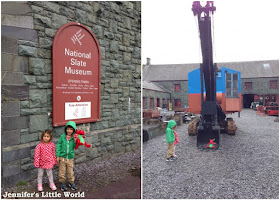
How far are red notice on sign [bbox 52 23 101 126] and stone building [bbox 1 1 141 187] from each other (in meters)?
0.14

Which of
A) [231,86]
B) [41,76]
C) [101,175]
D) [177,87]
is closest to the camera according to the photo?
[41,76]

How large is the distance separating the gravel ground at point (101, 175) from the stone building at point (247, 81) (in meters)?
22.9

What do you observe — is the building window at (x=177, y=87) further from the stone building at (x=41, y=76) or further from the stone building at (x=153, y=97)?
the stone building at (x=41, y=76)

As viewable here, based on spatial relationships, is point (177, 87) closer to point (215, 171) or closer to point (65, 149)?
point (215, 171)

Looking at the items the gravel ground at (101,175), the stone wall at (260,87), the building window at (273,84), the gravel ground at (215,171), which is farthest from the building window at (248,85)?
the gravel ground at (101,175)

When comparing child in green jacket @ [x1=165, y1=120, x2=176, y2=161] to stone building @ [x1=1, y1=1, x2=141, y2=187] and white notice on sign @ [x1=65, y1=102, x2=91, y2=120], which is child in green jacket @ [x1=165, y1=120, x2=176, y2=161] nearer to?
stone building @ [x1=1, y1=1, x2=141, y2=187]

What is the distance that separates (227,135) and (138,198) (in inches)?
254

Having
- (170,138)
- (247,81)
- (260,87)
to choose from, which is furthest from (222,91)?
(260,87)

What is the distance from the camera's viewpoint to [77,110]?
17.5ft

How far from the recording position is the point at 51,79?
4.76 meters

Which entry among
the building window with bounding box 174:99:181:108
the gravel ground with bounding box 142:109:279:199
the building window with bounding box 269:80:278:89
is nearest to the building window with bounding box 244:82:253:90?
the building window with bounding box 269:80:278:89

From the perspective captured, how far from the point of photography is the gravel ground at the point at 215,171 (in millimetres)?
4078

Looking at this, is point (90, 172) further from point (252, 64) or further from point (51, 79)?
point (252, 64)

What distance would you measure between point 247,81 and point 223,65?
3.74 m
